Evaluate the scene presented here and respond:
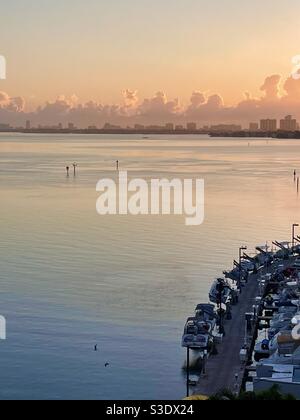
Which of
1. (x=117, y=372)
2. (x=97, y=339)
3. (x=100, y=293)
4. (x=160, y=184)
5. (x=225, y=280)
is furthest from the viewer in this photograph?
(x=160, y=184)

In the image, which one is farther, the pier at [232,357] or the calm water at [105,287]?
the calm water at [105,287]

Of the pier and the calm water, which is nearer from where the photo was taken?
the pier

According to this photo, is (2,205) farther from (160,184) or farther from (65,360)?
(65,360)
